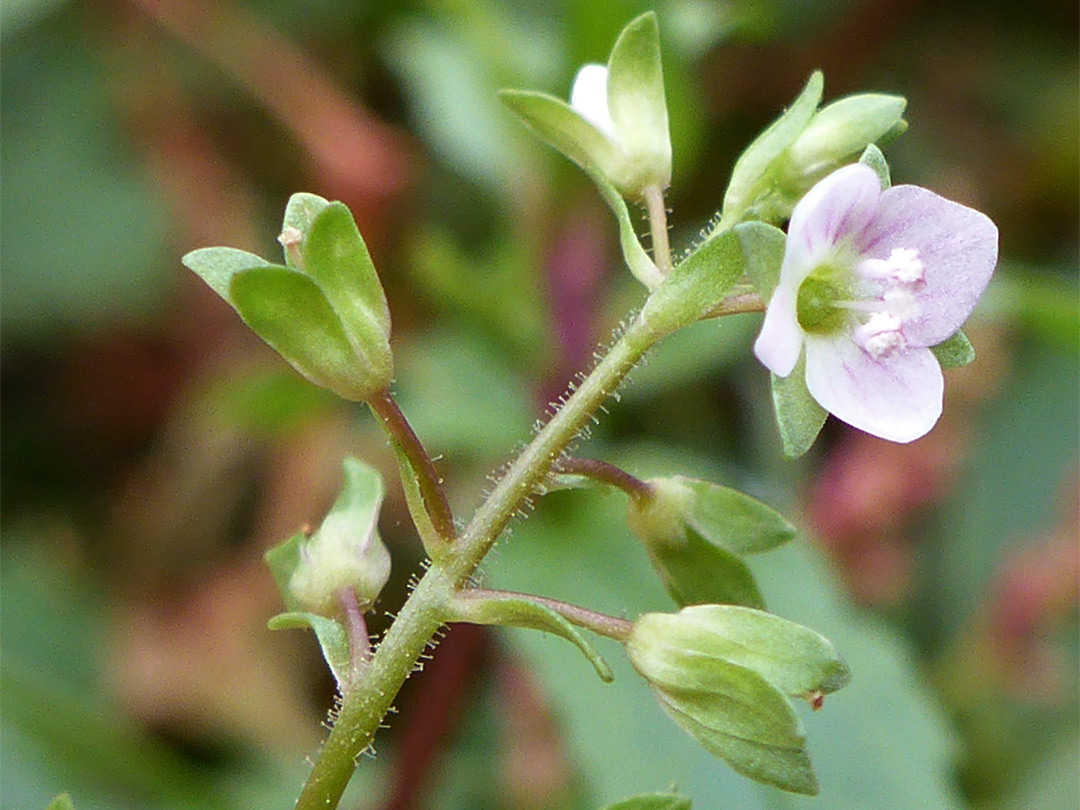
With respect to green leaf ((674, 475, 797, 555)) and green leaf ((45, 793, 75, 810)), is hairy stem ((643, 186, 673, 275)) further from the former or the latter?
green leaf ((45, 793, 75, 810))

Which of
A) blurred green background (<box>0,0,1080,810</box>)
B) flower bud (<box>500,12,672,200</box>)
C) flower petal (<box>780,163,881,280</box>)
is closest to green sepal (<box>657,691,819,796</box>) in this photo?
flower petal (<box>780,163,881,280</box>)

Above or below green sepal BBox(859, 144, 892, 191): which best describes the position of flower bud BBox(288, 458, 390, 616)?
below

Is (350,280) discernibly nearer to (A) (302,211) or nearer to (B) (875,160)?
(A) (302,211)

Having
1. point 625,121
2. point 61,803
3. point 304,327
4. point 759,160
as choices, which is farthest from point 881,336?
A: point 61,803

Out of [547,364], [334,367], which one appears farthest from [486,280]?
[334,367]

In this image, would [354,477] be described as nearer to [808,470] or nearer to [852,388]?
[852,388]

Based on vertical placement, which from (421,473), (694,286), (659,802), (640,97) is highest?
(640,97)

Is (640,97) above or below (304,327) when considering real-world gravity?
above
